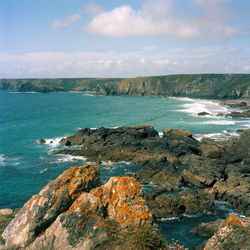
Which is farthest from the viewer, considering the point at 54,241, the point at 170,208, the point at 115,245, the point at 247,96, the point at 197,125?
the point at 247,96

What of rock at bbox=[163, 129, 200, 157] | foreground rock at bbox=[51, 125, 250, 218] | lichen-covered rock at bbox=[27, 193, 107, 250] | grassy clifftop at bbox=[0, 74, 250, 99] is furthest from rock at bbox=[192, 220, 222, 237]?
grassy clifftop at bbox=[0, 74, 250, 99]

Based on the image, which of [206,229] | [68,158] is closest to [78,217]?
[206,229]

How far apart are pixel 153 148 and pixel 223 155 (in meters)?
10.7

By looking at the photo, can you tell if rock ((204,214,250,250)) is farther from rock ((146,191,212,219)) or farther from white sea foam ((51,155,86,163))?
white sea foam ((51,155,86,163))

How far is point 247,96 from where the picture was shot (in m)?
135

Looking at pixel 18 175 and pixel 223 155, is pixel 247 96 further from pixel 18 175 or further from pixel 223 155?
pixel 18 175

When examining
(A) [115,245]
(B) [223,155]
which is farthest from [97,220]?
(B) [223,155]

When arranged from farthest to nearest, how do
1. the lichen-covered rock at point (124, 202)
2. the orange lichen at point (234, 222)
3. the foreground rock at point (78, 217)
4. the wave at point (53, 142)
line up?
the wave at point (53, 142) < the lichen-covered rock at point (124, 202) < the orange lichen at point (234, 222) < the foreground rock at point (78, 217)

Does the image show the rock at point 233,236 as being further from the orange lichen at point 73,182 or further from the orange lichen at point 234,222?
the orange lichen at point 73,182

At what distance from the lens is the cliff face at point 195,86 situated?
145 m

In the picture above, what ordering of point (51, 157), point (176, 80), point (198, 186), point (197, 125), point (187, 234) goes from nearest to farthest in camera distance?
point (187, 234)
point (198, 186)
point (51, 157)
point (197, 125)
point (176, 80)

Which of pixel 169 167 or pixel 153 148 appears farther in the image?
pixel 153 148

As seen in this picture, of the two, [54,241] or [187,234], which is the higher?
[54,241]

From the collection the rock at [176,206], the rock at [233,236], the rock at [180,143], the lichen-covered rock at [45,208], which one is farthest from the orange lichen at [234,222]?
the rock at [180,143]
